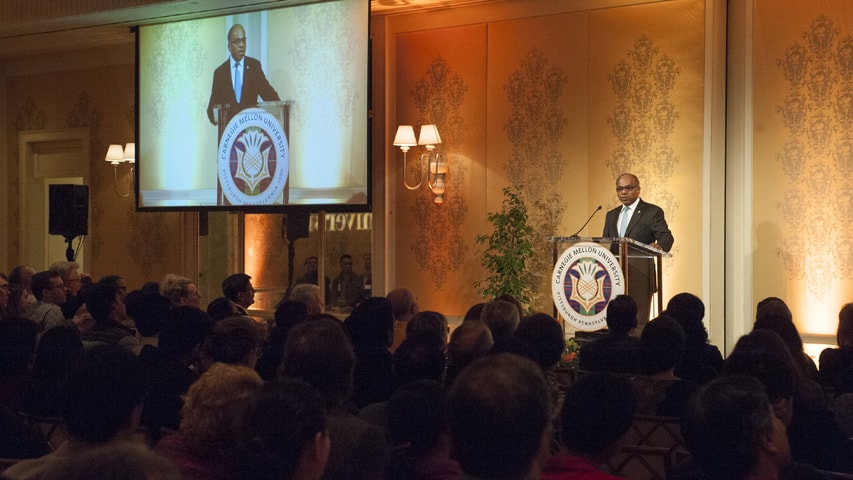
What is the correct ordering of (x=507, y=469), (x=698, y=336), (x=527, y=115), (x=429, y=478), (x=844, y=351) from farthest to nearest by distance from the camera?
(x=527, y=115) < (x=698, y=336) < (x=844, y=351) < (x=429, y=478) < (x=507, y=469)

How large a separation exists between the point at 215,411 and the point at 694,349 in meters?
2.48

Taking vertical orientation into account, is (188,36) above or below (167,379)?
above

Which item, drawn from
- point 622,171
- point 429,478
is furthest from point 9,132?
point 429,478

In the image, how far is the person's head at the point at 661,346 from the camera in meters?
3.60

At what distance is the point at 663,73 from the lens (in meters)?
7.79

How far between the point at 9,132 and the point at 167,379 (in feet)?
31.2

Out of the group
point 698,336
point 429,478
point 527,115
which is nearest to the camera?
point 429,478

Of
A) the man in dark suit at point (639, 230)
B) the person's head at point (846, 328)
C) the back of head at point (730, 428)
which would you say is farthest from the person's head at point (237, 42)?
the back of head at point (730, 428)

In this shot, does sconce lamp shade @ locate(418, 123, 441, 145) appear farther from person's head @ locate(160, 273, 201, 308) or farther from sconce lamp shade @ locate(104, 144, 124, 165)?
sconce lamp shade @ locate(104, 144, 124, 165)

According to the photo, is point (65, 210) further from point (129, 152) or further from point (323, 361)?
point (323, 361)

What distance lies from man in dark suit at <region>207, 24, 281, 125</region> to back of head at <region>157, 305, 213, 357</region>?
5527 mm

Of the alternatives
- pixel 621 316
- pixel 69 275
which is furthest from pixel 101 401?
pixel 69 275

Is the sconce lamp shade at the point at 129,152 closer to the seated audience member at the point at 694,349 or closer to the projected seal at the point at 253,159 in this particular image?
the projected seal at the point at 253,159

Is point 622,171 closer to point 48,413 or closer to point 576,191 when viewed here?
point 576,191
